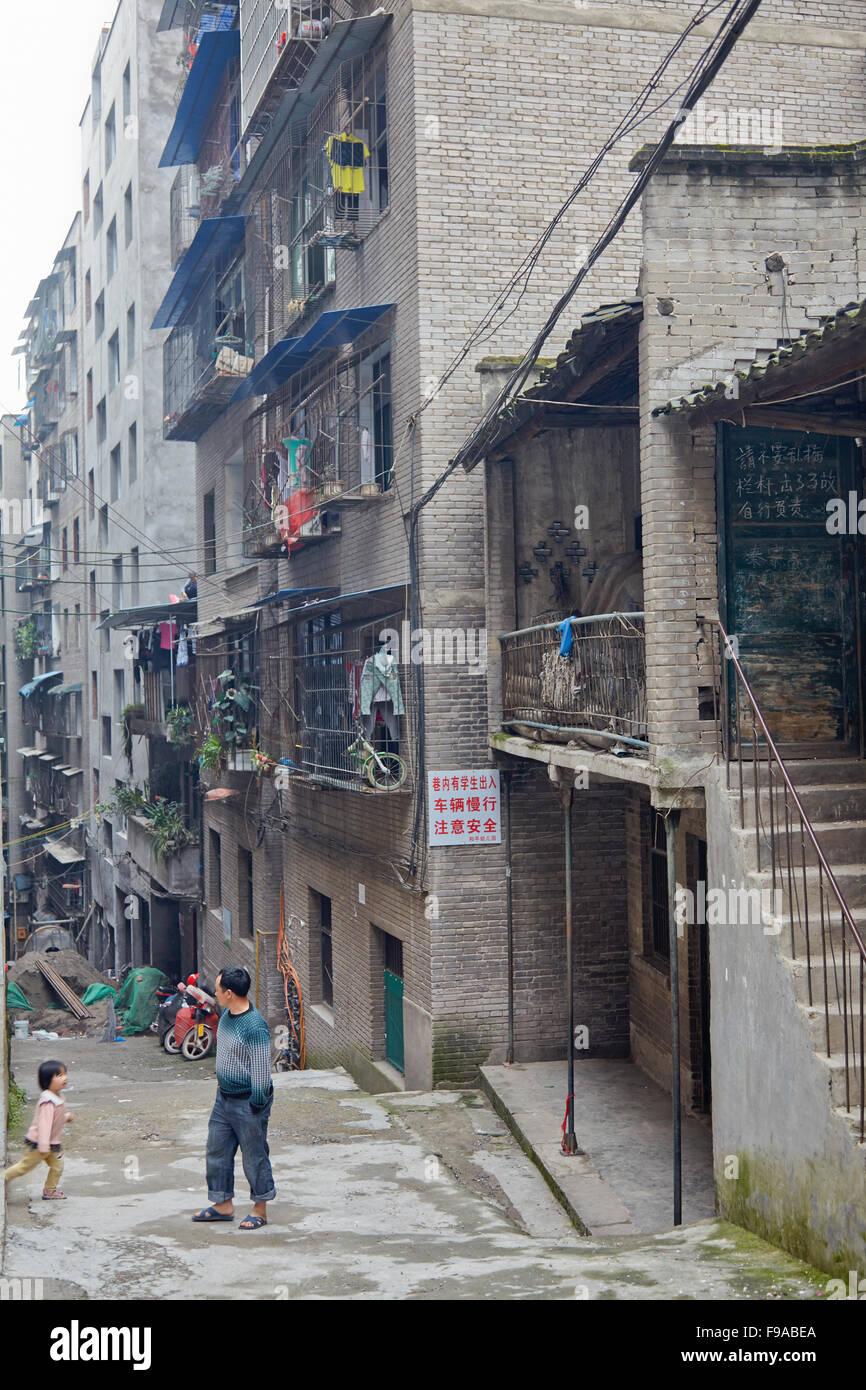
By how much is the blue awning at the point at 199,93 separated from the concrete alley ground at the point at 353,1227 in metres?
16.9

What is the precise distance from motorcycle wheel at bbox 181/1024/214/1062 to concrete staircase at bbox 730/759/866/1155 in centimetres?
1555

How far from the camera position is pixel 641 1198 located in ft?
32.9

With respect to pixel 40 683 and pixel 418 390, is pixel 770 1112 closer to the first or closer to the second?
pixel 418 390

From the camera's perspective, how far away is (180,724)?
84.7ft

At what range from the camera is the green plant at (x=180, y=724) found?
25.6 meters

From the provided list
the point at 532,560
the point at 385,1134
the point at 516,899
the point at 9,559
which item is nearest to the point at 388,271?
the point at 532,560

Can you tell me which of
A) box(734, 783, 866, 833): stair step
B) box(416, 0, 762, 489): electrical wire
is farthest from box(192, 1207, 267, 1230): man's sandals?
box(416, 0, 762, 489): electrical wire

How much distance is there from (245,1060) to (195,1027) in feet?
49.5

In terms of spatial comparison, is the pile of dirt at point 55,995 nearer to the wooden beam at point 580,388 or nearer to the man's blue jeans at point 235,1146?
the wooden beam at point 580,388

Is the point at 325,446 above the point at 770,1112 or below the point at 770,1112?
above

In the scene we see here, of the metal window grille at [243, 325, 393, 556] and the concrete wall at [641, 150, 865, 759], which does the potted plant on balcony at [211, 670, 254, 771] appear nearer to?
the metal window grille at [243, 325, 393, 556]

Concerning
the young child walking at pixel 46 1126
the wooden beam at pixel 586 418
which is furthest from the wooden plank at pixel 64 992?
the young child walking at pixel 46 1126

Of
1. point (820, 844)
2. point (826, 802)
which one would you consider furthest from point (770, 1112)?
point (826, 802)

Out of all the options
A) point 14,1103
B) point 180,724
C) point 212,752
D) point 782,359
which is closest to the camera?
point 782,359
